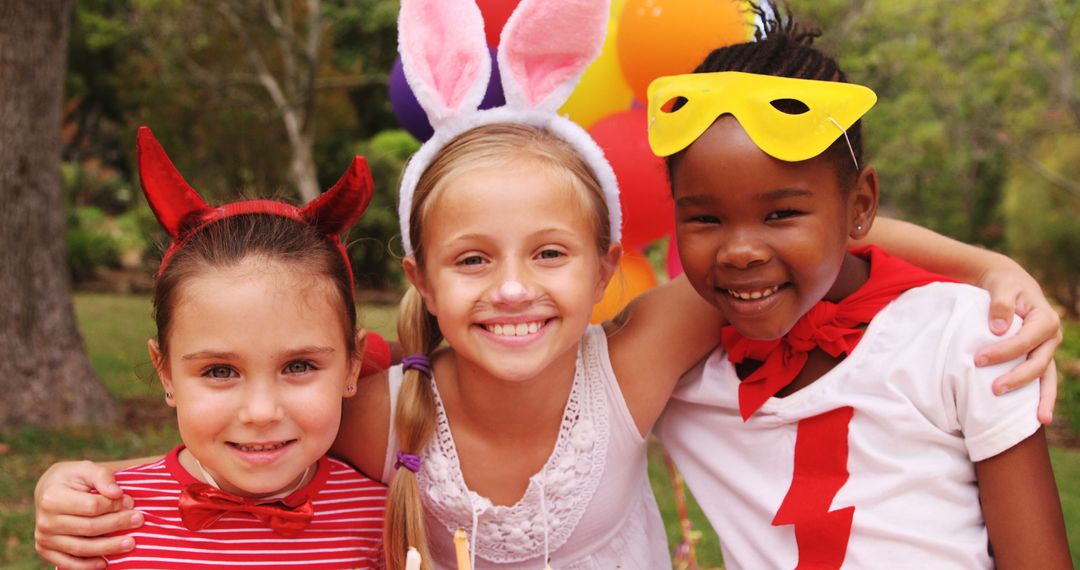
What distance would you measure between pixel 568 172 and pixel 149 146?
0.81 meters

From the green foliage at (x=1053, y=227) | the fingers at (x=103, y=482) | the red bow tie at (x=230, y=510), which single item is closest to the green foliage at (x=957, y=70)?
the green foliage at (x=1053, y=227)

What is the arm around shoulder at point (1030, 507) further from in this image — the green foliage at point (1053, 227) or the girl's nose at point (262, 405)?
the green foliage at point (1053, 227)

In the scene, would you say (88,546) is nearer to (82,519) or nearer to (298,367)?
(82,519)

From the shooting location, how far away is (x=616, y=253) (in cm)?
207

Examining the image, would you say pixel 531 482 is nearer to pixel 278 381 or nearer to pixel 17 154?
pixel 278 381

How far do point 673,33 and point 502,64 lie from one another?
759 mm

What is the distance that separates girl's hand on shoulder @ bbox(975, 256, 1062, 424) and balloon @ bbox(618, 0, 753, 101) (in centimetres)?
97

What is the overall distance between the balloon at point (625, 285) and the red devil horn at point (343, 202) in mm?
841

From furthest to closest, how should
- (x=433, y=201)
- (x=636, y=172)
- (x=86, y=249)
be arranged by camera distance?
(x=86, y=249)
(x=636, y=172)
(x=433, y=201)

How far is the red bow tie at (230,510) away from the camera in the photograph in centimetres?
182

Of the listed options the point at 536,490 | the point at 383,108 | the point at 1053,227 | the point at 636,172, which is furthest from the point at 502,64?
the point at 383,108

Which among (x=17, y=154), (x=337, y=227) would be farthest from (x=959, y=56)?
(x=337, y=227)

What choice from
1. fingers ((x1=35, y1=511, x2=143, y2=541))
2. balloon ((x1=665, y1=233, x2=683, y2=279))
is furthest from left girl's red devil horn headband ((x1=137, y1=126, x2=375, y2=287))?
balloon ((x1=665, y1=233, x2=683, y2=279))

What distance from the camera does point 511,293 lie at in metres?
1.79
